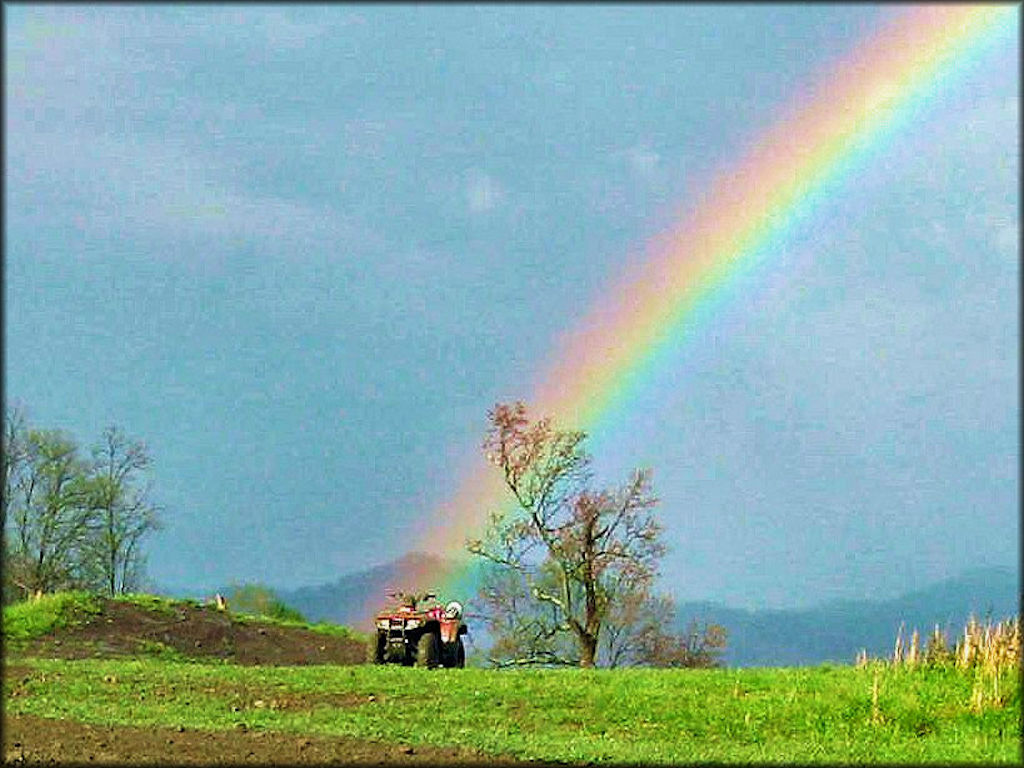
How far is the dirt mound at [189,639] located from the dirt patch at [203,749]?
43.4 ft

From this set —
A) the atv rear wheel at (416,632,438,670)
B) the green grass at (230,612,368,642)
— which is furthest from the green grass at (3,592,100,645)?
the atv rear wheel at (416,632,438,670)

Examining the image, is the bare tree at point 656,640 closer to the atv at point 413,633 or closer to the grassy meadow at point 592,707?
the atv at point 413,633

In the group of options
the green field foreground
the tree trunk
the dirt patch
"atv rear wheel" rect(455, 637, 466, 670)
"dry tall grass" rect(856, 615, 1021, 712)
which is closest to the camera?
the dirt patch

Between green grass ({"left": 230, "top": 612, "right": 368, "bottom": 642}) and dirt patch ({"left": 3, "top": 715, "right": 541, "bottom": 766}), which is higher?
green grass ({"left": 230, "top": 612, "right": 368, "bottom": 642})

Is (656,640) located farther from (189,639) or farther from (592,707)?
(592,707)

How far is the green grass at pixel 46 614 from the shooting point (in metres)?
30.2

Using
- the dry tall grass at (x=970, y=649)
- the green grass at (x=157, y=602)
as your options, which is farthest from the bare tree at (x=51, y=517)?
the dry tall grass at (x=970, y=649)

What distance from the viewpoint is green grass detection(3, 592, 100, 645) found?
1187 inches

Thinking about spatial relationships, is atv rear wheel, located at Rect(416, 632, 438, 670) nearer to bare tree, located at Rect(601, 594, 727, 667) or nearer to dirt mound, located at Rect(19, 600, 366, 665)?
dirt mound, located at Rect(19, 600, 366, 665)

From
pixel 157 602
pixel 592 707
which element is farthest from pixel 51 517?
pixel 592 707

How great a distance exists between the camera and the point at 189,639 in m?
31.0

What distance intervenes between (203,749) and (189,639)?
18062 mm

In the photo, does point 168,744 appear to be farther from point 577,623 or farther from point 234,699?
point 577,623

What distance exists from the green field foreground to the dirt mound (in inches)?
250
